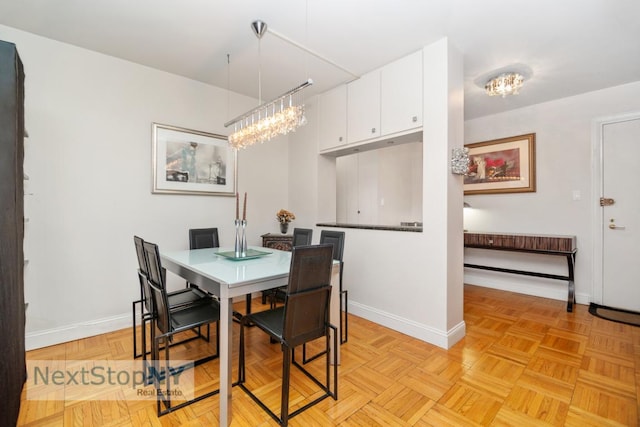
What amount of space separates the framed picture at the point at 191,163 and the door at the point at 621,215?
4.33 meters

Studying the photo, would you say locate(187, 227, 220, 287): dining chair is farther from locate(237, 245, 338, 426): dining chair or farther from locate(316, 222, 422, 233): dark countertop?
locate(237, 245, 338, 426): dining chair

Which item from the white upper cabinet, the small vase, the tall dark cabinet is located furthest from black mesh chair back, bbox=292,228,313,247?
the tall dark cabinet

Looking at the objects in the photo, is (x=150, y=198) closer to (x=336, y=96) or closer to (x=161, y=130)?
(x=161, y=130)

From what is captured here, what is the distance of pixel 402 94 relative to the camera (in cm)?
266

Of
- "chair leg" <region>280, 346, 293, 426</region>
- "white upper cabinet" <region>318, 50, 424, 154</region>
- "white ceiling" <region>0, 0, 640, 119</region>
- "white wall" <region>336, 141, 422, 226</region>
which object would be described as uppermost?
"white ceiling" <region>0, 0, 640, 119</region>

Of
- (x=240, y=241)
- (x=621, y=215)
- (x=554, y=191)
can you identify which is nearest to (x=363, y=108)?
(x=240, y=241)

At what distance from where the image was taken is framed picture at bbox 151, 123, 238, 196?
2.96m

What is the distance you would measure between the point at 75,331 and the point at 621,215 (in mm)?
5613

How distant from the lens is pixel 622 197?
10.3ft

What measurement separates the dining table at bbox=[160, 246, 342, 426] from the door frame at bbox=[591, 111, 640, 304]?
3.33 meters

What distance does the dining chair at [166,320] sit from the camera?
1572 millimetres

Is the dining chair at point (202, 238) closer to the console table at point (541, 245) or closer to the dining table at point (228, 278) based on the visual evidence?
the dining table at point (228, 278)

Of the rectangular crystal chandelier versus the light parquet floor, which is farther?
the rectangular crystal chandelier

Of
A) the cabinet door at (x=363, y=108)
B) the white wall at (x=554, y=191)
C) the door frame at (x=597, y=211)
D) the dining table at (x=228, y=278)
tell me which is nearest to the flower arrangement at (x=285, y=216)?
the cabinet door at (x=363, y=108)
